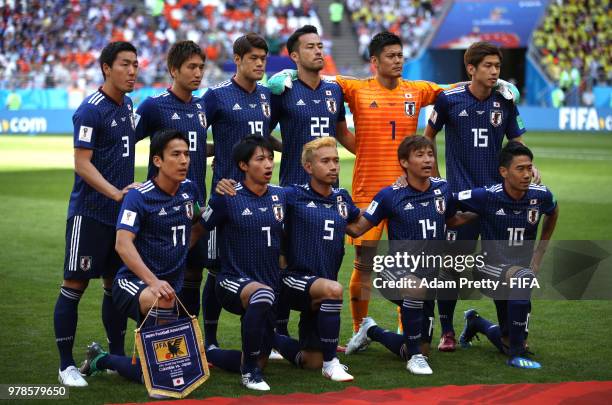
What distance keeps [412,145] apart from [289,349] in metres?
1.71

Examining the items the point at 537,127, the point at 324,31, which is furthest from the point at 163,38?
Result: the point at 537,127

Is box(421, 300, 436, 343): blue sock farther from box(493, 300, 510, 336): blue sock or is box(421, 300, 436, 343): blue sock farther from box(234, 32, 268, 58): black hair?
box(234, 32, 268, 58): black hair

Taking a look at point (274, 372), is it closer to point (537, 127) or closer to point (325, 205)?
point (325, 205)

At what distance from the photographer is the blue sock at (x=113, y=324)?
688cm

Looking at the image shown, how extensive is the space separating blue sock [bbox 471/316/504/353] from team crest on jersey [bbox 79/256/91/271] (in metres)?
3.03

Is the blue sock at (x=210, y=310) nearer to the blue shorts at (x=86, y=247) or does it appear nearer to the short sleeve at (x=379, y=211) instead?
the blue shorts at (x=86, y=247)

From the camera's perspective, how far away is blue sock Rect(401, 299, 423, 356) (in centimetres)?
691

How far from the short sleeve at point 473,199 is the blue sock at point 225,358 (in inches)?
78.1

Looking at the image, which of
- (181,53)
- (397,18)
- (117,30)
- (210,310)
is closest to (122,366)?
(210,310)

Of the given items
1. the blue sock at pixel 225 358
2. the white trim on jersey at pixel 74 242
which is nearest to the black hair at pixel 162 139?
the white trim on jersey at pixel 74 242

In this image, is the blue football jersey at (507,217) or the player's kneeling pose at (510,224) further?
the blue football jersey at (507,217)

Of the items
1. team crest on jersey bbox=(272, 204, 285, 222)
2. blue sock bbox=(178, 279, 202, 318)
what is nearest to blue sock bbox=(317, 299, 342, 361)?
team crest on jersey bbox=(272, 204, 285, 222)

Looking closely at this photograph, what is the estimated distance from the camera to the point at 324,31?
4484cm

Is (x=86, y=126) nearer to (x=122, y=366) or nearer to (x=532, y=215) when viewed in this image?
(x=122, y=366)
